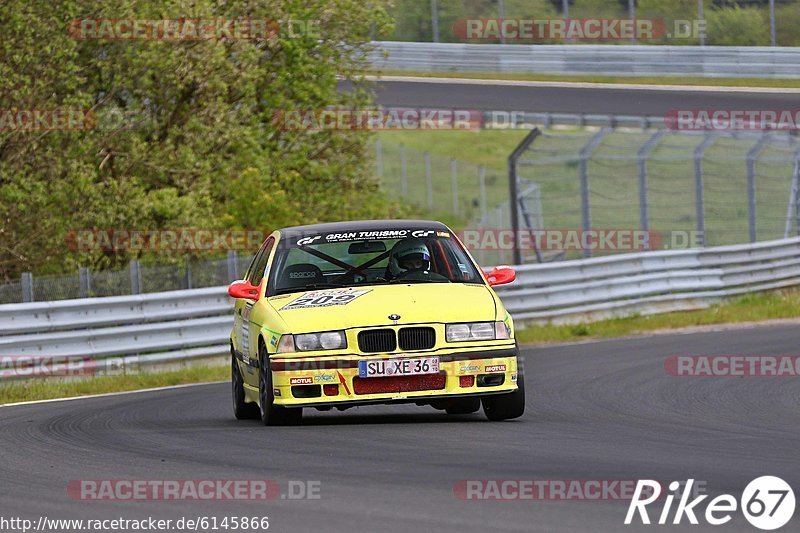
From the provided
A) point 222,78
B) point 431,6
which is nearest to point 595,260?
point 222,78

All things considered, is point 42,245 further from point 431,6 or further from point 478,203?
point 478,203

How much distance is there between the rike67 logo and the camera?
6496mm

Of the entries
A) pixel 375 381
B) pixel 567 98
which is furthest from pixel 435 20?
pixel 375 381

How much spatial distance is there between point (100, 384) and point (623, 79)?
26.3m

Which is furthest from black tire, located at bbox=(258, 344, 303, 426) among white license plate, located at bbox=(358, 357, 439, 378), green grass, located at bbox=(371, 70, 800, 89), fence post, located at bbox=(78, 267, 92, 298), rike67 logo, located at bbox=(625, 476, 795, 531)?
green grass, located at bbox=(371, 70, 800, 89)

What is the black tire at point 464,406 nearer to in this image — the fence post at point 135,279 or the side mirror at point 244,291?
the side mirror at point 244,291

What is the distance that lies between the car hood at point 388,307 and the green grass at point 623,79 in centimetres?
2587

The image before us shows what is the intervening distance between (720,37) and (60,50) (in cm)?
2194

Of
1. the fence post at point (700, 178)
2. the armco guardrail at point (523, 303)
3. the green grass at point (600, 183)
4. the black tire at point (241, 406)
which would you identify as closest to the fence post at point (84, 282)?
the armco guardrail at point (523, 303)

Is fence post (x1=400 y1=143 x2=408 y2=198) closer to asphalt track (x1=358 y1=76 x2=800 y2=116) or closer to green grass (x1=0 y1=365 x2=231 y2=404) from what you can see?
asphalt track (x1=358 y1=76 x2=800 y2=116)

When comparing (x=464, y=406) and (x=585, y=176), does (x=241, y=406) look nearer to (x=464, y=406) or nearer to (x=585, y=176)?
(x=464, y=406)

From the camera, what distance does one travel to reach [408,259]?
1140cm

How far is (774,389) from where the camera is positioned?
13195 millimetres

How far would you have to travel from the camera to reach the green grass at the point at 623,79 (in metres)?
38.3
